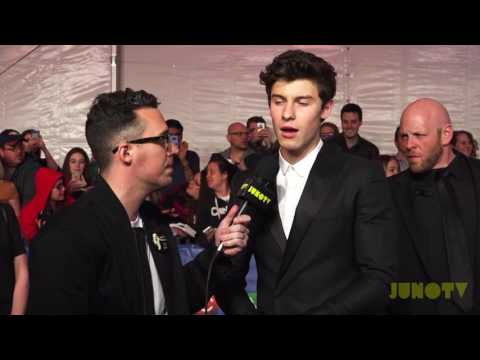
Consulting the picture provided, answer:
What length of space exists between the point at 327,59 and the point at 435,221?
7.17 m

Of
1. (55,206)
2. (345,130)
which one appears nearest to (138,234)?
(55,206)

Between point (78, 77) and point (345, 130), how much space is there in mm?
4057

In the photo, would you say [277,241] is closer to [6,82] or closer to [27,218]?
[27,218]

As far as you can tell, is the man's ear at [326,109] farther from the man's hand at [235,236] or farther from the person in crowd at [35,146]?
the person in crowd at [35,146]

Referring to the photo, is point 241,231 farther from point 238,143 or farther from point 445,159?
point 238,143

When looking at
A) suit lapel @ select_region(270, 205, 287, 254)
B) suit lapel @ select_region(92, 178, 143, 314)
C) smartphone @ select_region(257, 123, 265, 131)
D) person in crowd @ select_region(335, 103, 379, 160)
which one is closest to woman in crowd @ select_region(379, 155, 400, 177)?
person in crowd @ select_region(335, 103, 379, 160)

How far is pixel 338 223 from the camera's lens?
3.04 meters

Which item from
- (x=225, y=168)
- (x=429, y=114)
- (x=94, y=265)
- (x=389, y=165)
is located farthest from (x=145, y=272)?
(x=389, y=165)

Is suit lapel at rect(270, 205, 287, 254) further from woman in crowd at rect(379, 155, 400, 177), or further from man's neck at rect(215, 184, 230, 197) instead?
woman in crowd at rect(379, 155, 400, 177)

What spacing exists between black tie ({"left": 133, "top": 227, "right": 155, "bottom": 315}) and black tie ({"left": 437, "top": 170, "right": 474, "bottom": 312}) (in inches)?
71.1

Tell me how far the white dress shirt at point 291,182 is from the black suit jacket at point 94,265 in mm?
450

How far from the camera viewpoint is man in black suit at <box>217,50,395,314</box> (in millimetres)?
3006

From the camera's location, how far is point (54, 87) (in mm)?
11422

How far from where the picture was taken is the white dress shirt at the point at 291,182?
319 centimetres
